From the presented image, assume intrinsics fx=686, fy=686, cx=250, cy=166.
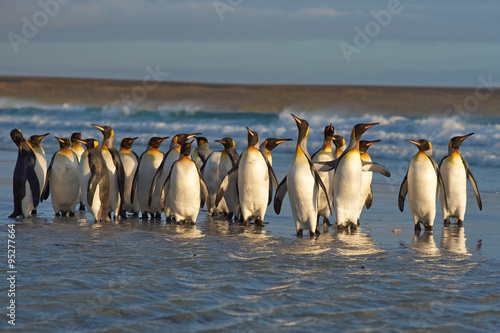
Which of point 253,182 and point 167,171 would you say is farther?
point 167,171

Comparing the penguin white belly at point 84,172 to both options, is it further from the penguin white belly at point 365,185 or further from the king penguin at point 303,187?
the penguin white belly at point 365,185

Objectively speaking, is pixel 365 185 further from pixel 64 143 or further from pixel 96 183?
pixel 64 143

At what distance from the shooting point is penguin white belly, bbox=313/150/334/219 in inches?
326

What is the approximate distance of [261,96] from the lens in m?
39.4

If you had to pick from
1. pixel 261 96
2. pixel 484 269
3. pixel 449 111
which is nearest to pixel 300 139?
pixel 484 269

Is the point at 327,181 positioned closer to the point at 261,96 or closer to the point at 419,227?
the point at 419,227

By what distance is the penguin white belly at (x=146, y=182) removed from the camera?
29.3 ft

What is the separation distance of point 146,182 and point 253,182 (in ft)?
5.44

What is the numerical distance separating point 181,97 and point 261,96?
5.27 meters

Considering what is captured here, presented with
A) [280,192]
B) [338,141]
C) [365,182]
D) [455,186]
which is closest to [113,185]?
[280,192]

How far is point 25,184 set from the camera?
27.9 ft

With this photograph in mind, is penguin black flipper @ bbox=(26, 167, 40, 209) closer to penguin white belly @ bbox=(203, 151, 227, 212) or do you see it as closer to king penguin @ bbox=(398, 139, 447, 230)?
penguin white belly @ bbox=(203, 151, 227, 212)

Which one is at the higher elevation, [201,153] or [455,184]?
[201,153]

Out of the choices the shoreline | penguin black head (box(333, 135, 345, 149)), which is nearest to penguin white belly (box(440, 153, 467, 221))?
penguin black head (box(333, 135, 345, 149))
